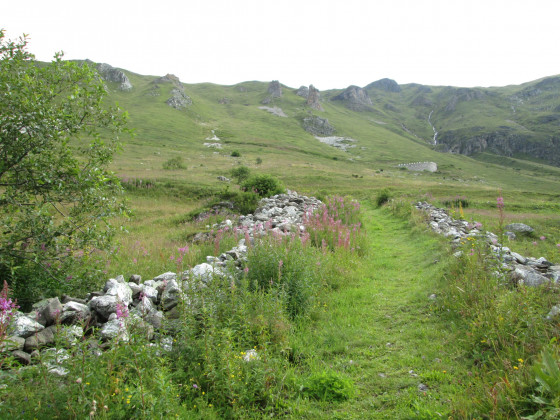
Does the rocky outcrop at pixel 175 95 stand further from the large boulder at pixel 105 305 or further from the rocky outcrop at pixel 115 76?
the large boulder at pixel 105 305

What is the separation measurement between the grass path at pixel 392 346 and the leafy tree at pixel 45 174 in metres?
5.06

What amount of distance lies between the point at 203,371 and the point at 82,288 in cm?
335

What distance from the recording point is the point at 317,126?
158125mm

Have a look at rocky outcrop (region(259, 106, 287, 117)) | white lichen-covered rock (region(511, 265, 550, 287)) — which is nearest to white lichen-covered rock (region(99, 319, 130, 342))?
white lichen-covered rock (region(511, 265, 550, 287))

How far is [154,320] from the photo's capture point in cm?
515

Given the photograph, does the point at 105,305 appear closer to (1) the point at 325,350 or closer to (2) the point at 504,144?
(1) the point at 325,350

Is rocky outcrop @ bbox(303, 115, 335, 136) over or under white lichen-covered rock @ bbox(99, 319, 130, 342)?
over

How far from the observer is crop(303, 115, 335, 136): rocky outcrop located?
508 ft

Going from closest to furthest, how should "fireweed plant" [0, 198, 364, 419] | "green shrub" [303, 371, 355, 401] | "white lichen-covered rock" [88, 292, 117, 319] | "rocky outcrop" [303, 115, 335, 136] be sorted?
"fireweed plant" [0, 198, 364, 419]
"green shrub" [303, 371, 355, 401]
"white lichen-covered rock" [88, 292, 117, 319]
"rocky outcrop" [303, 115, 335, 136]

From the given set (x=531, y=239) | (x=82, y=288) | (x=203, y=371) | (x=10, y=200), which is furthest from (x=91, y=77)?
(x=531, y=239)

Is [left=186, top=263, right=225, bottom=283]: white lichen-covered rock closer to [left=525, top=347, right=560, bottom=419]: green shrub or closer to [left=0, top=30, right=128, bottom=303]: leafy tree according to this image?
[left=0, top=30, right=128, bottom=303]: leafy tree

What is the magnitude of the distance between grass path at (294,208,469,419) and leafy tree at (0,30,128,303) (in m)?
5.06

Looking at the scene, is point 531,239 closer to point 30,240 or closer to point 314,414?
point 314,414

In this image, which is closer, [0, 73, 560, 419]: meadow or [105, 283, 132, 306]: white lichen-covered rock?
[0, 73, 560, 419]: meadow
